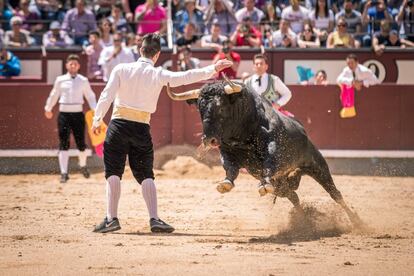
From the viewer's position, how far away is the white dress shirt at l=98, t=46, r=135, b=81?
44.8 ft

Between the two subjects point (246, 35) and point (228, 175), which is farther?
point (246, 35)

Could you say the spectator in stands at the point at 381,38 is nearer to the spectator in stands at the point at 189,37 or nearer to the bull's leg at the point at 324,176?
the spectator in stands at the point at 189,37

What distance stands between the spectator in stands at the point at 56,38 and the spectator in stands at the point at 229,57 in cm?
259

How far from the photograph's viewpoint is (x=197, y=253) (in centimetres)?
641

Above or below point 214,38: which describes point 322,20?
above

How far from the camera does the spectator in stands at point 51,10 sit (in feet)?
49.3

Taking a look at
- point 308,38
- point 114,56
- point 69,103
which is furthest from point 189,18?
point 69,103

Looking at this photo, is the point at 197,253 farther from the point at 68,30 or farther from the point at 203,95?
the point at 68,30

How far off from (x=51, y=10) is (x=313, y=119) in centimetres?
485

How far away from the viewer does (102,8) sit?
15195 millimetres

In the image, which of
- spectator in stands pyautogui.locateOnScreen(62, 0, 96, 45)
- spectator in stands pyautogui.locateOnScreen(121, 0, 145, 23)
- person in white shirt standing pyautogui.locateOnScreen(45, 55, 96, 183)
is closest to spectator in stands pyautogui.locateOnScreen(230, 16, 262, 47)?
spectator in stands pyautogui.locateOnScreen(121, 0, 145, 23)

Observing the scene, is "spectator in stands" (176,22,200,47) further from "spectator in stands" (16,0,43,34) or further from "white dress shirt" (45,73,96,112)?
"spectator in stands" (16,0,43,34)

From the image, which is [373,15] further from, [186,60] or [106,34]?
[106,34]

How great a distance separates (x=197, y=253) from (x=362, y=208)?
12.4 feet
